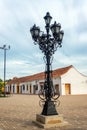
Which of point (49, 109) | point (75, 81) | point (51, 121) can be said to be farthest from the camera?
point (75, 81)

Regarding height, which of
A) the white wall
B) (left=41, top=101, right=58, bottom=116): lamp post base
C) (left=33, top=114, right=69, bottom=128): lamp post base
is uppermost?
the white wall

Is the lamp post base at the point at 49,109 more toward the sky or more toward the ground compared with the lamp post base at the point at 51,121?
more toward the sky

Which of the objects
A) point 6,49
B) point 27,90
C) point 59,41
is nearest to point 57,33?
point 59,41

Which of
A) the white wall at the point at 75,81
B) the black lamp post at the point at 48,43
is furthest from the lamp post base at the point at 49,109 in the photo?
the white wall at the point at 75,81

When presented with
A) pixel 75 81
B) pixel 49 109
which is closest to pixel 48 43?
pixel 49 109

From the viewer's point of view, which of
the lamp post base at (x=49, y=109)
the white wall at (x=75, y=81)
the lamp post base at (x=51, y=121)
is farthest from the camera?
the white wall at (x=75, y=81)

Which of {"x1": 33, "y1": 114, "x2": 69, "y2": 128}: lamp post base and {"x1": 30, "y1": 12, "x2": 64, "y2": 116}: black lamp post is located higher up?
{"x1": 30, "y1": 12, "x2": 64, "y2": 116}: black lamp post

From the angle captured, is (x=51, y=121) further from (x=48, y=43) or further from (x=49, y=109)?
(x=48, y=43)

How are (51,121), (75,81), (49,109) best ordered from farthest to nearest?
(75,81), (49,109), (51,121)

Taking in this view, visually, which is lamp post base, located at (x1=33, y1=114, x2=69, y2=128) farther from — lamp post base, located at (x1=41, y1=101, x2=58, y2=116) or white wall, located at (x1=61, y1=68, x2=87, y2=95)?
white wall, located at (x1=61, y1=68, x2=87, y2=95)

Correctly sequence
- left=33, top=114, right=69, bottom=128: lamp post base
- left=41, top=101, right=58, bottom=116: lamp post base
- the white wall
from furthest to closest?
the white wall < left=41, top=101, right=58, bottom=116: lamp post base < left=33, top=114, right=69, bottom=128: lamp post base

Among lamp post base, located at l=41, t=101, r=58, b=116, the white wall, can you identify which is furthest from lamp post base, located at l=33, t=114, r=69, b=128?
the white wall

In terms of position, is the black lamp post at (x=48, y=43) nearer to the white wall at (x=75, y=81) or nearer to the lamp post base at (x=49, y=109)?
the lamp post base at (x=49, y=109)

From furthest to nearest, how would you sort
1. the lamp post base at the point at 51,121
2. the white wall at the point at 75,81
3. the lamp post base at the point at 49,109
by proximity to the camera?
the white wall at the point at 75,81
the lamp post base at the point at 49,109
the lamp post base at the point at 51,121
